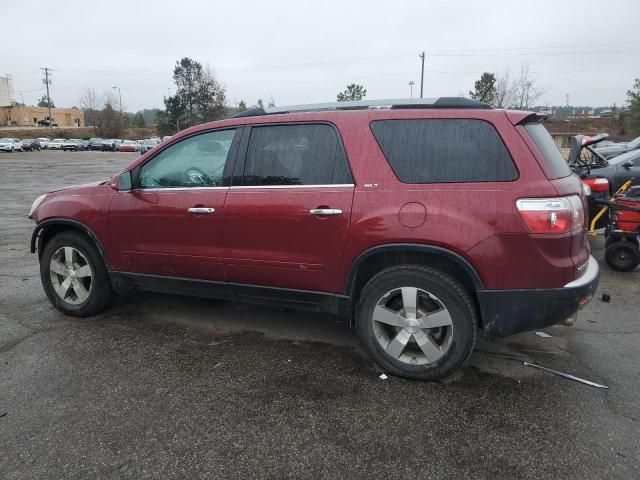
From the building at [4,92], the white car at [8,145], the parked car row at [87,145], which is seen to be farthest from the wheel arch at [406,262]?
the building at [4,92]

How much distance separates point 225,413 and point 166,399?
440 millimetres

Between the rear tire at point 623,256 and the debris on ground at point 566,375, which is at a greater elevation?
the rear tire at point 623,256

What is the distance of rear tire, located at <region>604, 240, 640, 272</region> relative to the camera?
6.16 metres

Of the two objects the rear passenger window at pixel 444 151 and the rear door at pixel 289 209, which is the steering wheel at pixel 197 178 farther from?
the rear passenger window at pixel 444 151

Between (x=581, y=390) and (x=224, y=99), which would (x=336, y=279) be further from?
(x=224, y=99)

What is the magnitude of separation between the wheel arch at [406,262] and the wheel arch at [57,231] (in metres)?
2.32

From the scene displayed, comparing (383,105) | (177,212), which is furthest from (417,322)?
(177,212)

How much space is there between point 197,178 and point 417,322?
2086 millimetres

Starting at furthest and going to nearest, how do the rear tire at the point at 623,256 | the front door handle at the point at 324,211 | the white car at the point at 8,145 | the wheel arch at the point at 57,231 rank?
the white car at the point at 8,145 < the rear tire at the point at 623,256 < the wheel arch at the point at 57,231 < the front door handle at the point at 324,211

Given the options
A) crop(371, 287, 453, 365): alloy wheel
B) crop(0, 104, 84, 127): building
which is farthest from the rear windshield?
crop(0, 104, 84, 127): building

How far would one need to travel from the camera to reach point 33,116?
101 meters

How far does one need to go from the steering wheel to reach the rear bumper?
2.21 m

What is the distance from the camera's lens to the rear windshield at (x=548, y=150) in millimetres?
3137

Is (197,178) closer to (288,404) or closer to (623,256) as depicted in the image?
(288,404)
